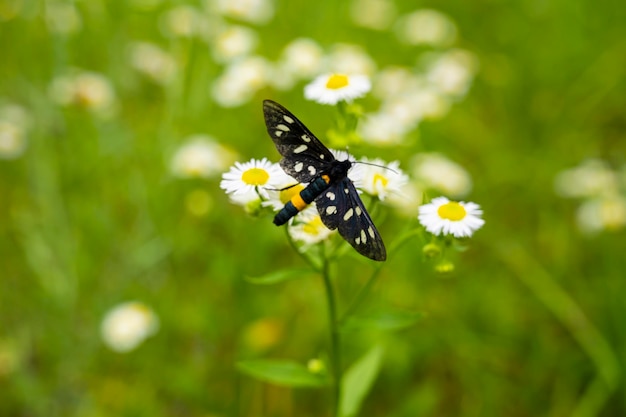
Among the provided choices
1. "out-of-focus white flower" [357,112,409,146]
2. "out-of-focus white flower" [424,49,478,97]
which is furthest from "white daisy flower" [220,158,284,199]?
"out-of-focus white flower" [424,49,478,97]

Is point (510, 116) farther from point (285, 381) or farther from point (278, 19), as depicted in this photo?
point (285, 381)

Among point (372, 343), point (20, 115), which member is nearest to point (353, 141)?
point (372, 343)

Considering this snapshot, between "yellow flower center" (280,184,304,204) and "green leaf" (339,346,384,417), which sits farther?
"green leaf" (339,346,384,417)

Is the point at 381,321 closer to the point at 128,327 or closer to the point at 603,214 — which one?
the point at 128,327

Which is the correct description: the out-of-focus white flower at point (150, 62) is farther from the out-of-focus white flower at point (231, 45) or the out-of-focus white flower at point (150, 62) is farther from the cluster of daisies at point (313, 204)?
the cluster of daisies at point (313, 204)

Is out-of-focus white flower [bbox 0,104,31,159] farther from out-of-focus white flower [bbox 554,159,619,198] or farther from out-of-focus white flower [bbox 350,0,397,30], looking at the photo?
out-of-focus white flower [bbox 554,159,619,198]

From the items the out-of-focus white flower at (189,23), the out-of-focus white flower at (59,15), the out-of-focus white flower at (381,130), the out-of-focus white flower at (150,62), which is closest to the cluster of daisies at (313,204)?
the out-of-focus white flower at (381,130)
